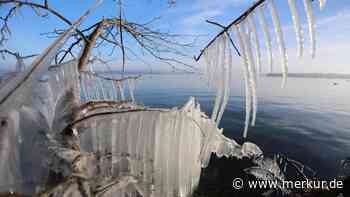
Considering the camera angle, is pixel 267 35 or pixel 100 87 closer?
pixel 267 35

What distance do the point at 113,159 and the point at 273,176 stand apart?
11.3 feet

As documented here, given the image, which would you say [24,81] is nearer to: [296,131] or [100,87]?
[100,87]

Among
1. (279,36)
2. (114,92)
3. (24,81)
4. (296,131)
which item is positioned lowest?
(296,131)

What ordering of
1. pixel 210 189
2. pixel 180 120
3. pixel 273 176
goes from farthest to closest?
1. pixel 273 176
2. pixel 210 189
3. pixel 180 120

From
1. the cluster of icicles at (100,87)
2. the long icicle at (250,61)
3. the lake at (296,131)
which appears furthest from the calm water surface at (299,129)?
the long icicle at (250,61)

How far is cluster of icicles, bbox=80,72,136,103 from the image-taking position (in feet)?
4.86

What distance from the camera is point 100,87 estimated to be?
5.92ft

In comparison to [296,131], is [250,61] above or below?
above

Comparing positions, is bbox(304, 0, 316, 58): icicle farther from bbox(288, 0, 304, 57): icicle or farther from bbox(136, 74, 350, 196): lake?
bbox(136, 74, 350, 196): lake

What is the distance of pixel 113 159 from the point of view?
112 cm

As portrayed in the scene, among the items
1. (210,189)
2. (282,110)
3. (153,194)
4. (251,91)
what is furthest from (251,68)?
(282,110)

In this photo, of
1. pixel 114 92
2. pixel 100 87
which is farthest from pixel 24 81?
pixel 114 92

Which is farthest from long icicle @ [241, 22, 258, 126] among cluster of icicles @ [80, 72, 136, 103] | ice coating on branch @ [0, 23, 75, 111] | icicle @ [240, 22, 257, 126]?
cluster of icicles @ [80, 72, 136, 103]

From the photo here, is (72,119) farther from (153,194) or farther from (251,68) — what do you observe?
(251,68)
